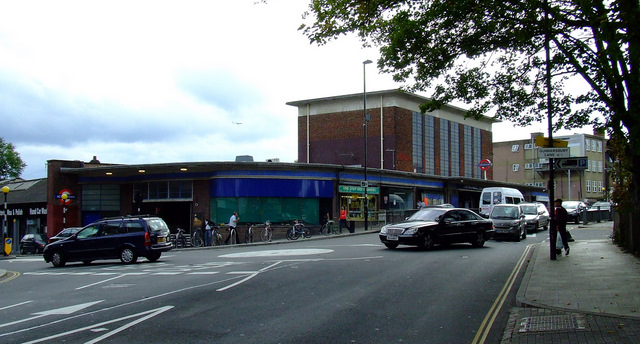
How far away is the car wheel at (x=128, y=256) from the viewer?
20.3 metres

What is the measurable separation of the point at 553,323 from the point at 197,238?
25.8m

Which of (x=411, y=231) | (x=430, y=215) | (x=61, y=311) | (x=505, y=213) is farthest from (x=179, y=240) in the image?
(x=61, y=311)

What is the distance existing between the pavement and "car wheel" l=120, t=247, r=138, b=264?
520 inches

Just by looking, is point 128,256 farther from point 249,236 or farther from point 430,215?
point 249,236

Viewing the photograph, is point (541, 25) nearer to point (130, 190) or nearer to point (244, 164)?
point (244, 164)

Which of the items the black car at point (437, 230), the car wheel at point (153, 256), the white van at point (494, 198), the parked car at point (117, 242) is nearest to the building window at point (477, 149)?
the white van at point (494, 198)

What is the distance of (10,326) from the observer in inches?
343

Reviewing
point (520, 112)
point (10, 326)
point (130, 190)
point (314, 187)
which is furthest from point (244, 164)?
point (10, 326)

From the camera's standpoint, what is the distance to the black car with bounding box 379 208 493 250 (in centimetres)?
1986

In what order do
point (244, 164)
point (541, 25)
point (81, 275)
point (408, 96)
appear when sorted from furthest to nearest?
point (408, 96) → point (244, 164) → point (81, 275) → point (541, 25)

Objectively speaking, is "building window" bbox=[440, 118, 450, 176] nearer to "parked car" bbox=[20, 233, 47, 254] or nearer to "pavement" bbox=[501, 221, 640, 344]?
"parked car" bbox=[20, 233, 47, 254]

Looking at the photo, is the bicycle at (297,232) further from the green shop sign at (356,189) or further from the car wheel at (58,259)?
the car wheel at (58,259)

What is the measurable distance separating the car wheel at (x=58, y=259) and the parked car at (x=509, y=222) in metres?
17.9

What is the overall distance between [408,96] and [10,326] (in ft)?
165
